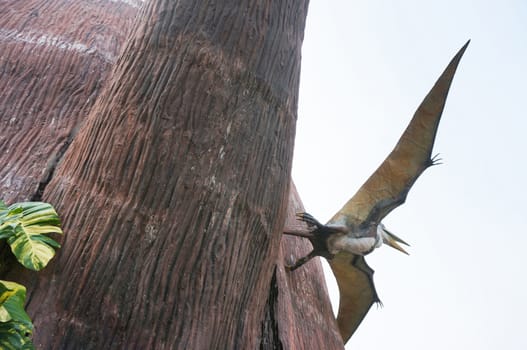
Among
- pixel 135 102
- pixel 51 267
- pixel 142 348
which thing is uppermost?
pixel 135 102

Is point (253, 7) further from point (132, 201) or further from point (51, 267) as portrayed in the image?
point (51, 267)

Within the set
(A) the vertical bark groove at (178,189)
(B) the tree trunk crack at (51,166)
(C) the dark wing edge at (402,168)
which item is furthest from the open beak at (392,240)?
(B) the tree trunk crack at (51,166)

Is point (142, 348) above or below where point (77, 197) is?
below

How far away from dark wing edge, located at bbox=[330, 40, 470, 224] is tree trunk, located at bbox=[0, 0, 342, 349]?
1001 mm

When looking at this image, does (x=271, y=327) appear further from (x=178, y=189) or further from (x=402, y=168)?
(x=402, y=168)

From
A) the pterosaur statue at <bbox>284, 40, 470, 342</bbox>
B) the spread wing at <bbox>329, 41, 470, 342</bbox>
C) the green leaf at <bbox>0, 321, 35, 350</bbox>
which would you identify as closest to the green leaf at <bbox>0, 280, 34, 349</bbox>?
the green leaf at <bbox>0, 321, 35, 350</bbox>

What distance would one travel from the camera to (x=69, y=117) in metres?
2.33

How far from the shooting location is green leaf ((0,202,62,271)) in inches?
61.4

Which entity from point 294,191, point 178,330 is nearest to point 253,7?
point 178,330

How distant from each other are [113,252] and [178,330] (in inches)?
11.7

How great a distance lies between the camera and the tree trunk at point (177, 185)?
1604 millimetres

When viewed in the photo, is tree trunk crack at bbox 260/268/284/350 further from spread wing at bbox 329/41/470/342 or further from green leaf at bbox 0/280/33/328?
spread wing at bbox 329/41/470/342

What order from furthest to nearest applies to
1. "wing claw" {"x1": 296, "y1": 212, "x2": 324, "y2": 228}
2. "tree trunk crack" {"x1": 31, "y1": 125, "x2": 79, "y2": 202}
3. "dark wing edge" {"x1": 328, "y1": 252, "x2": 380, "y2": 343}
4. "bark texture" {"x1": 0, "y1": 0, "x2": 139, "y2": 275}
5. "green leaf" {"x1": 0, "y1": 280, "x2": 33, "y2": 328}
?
"dark wing edge" {"x1": 328, "y1": 252, "x2": 380, "y2": 343}, "wing claw" {"x1": 296, "y1": 212, "x2": 324, "y2": 228}, "bark texture" {"x1": 0, "y1": 0, "x2": 139, "y2": 275}, "tree trunk crack" {"x1": 31, "y1": 125, "x2": 79, "y2": 202}, "green leaf" {"x1": 0, "y1": 280, "x2": 33, "y2": 328}

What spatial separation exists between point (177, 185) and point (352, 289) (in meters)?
2.46
